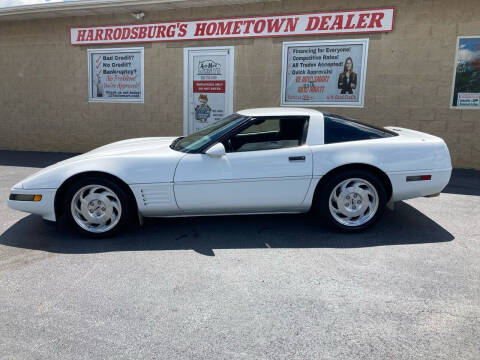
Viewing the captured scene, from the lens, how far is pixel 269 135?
15.2ft

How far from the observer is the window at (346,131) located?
4.51m

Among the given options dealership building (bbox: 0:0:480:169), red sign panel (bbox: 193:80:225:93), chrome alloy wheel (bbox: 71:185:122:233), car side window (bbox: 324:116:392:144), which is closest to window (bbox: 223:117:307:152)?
car side window (bbox: 324:116:392:144)

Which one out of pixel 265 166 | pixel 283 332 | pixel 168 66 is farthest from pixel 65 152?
pixel 283 332

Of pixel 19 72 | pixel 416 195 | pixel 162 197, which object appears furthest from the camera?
pixel 19 72

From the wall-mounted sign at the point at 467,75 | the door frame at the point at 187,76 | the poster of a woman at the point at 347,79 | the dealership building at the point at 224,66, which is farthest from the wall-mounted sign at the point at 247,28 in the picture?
the wall-mounted sign at the point at 467,75

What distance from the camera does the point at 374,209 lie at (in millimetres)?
4473

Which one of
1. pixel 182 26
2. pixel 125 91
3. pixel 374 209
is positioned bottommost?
pixel 374 209

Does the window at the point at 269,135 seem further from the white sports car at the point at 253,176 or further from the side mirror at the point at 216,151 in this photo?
the side mirror at the point at 216,151

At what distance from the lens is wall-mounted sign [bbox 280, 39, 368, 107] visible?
28.3ft

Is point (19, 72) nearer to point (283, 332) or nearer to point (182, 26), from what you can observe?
point (182, 26)

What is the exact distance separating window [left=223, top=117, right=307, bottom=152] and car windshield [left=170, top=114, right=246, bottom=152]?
14 centimetres

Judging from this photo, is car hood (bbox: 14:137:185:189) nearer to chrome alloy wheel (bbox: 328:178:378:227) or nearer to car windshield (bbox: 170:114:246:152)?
car windshield (bbox: 170:114:246:152)

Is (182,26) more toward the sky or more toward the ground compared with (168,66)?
more toward the sky

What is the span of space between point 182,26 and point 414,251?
7.53 meters
